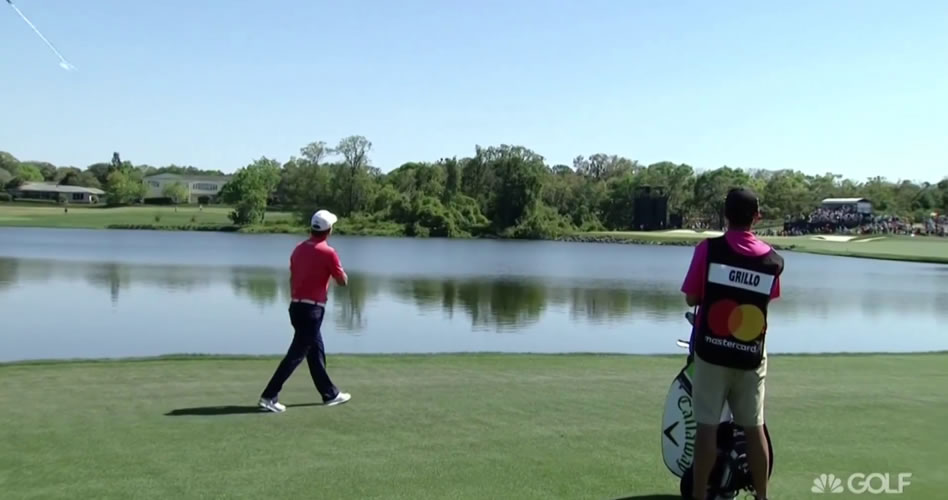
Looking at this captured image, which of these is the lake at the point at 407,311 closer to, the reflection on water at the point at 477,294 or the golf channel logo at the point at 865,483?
the reflection on water at the point at 477,294

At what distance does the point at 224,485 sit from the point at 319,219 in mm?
2909

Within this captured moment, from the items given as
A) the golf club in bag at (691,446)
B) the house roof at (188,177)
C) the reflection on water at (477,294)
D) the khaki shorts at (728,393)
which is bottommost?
the reflection on water at (477,294)

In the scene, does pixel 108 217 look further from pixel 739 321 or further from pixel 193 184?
pixel 739 321

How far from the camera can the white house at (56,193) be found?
146 meters

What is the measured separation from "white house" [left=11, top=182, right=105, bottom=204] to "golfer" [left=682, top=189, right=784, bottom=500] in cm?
15462

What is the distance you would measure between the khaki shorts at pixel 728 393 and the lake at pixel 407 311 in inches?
389

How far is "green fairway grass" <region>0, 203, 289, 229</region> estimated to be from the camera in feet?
323

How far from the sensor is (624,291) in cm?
3050

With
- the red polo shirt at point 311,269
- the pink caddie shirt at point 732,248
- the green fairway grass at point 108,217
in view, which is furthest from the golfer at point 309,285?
the green fairway grass at point 108,217

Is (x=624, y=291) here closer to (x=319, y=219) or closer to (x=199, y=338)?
(x=199, y=338)

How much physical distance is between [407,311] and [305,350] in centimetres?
1351

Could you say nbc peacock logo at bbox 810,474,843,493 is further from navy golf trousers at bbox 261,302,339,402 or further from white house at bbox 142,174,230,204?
white house at bbox 142,174,230,204

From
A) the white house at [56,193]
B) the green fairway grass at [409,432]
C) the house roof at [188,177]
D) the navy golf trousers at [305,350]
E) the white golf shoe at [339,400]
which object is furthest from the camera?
the house roof at [188,177]

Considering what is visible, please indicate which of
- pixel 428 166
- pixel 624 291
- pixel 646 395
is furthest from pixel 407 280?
pixel 428 166
